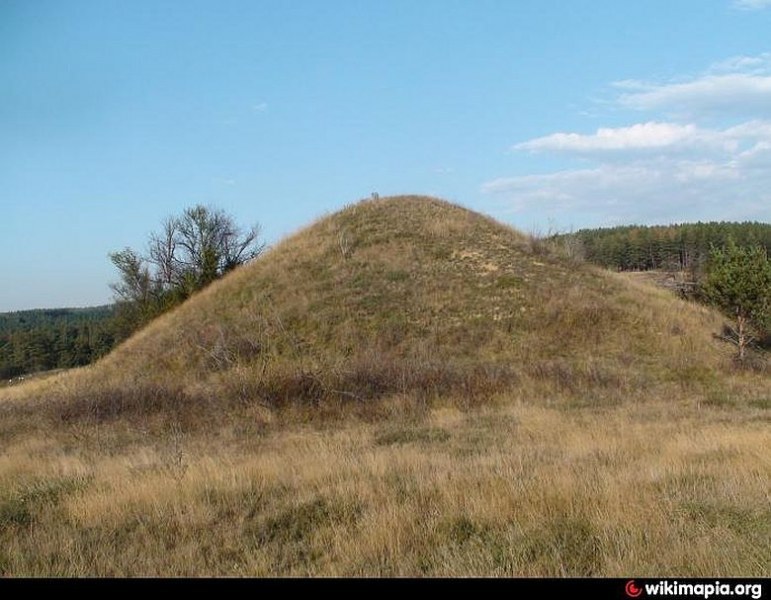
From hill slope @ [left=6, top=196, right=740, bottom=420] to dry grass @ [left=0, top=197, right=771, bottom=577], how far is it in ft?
0.34

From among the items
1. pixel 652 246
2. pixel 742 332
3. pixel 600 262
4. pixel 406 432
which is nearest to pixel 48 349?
pixel 600 262

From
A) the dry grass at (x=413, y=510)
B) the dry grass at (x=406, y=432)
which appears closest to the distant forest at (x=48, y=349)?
the dry grass at (x=406, y=432)

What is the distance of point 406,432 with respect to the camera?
10.9 metres

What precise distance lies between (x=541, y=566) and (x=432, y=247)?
24.9 m

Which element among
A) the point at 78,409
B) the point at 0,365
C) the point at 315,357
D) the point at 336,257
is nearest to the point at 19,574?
the point at 78,409

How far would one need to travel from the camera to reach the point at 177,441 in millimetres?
11023

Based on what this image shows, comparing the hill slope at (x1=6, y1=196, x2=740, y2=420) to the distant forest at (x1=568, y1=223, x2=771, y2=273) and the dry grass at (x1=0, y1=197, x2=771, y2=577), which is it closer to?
the dry grass at (x1=0, y1=197, x2=771, y2=577)

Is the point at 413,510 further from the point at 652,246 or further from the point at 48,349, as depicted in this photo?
the point at 48,349

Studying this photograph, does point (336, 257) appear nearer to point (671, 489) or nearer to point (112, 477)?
point (112, 477)

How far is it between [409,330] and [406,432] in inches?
448

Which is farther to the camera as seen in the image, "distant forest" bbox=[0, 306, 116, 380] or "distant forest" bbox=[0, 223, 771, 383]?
"distant forest" bbox=[0, 306, 116, 380]

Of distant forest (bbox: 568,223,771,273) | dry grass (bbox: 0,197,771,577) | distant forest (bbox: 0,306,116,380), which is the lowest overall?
distant forest (bbox: 0,306,116,380)

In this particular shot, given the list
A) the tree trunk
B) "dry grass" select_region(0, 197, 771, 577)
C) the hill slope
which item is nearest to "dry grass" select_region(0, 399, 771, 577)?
"dry grass" select_region(0, 197, 771, 577)

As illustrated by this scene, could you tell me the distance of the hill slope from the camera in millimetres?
15930
